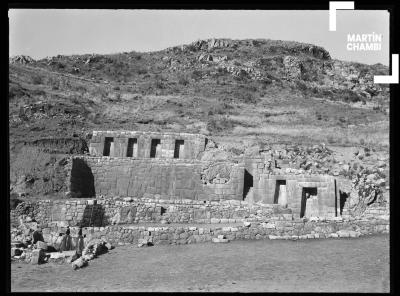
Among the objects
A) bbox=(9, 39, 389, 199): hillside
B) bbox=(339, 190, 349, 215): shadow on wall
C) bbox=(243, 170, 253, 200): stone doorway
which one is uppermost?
bbox=(9, 39, 389, 199): hillside

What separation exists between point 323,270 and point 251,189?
22.1 feet

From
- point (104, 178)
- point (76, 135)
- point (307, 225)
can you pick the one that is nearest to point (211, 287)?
point (307, 225)

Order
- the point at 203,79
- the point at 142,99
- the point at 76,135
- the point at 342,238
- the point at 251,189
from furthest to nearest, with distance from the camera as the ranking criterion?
the point at 203,79 → the point at 142,99 → the point at 76,135 → the point at 251,189 → the point at 342,238

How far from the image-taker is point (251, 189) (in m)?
19.8

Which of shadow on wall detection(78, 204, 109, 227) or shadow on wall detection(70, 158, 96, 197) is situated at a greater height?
shadow on wall detection(70, 158, 96, 197)

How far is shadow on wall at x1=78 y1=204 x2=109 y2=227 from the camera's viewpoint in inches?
682

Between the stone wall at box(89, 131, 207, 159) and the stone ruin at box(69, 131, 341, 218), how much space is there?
1.00 metres

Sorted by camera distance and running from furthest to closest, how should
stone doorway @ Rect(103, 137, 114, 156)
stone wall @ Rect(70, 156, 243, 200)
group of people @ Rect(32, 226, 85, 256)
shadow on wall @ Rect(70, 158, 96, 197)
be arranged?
1. stone doorway @ Rect(103, 137, 114, 156)
2. shadow on wall @ Rect(70, 158, 96, 197)
3. stone wall @ Rect(70, 156, 243, 200)
4. group of people @ Rect(32, 226, 85, 256)

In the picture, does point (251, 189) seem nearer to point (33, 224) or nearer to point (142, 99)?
point (33, 224)

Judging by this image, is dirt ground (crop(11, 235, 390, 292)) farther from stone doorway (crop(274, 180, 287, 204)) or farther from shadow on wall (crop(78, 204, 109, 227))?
stone doorway (crop(274, 180, 287, 204))

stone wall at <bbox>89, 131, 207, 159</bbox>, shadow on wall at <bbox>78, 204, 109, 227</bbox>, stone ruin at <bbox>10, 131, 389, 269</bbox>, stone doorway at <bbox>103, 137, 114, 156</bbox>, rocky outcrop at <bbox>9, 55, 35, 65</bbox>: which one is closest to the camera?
stone ruin at <bbox>10, 131, 389, 269</bbox>

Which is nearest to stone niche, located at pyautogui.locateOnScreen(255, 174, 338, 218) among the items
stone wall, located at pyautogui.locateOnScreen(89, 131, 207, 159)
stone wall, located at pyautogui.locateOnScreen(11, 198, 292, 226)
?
stone wall, located at pyautogui.locateOnScreen(11, 198, 292, 226)

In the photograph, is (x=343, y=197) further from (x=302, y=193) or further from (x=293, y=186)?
(x=293, y=186)

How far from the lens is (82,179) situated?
821 inches
